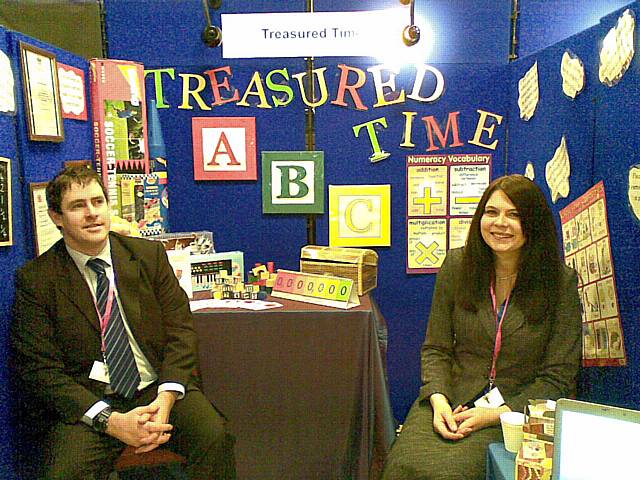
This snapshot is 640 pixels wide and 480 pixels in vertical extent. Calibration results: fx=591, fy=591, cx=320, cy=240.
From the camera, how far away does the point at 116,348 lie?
6.48 ft

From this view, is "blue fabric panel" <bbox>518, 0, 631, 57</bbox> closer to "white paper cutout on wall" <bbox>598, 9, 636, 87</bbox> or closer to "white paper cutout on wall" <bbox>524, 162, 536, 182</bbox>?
"white paper cutout on wall" <bbox>524, 162, 536, 182</bbox>

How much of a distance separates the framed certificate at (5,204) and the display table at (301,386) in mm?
760

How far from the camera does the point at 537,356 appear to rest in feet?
6.19

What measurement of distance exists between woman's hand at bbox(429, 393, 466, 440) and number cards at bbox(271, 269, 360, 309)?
1.89 feet

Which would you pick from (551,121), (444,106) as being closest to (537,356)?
(551,121)

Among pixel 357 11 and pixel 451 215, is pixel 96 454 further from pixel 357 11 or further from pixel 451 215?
pixel 357 11

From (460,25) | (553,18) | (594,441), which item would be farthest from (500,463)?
(553,18)

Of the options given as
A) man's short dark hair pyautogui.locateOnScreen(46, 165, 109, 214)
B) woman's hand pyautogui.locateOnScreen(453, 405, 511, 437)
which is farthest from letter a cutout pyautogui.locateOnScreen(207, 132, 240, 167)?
woman's hand pyautogui.locateOnScreen(453, 405, 511, 437)

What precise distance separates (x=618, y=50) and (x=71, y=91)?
192 cm

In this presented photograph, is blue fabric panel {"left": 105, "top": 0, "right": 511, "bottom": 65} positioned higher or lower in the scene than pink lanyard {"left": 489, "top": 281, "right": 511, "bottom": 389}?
higher

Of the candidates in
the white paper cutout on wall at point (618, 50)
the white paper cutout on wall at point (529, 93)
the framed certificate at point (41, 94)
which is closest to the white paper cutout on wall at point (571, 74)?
the white paper cutout on wall at point (618, 50)

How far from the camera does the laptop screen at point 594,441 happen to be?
1.16 metres

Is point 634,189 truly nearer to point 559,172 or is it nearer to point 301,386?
point 559,172

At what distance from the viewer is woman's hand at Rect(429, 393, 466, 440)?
1.79 metres
